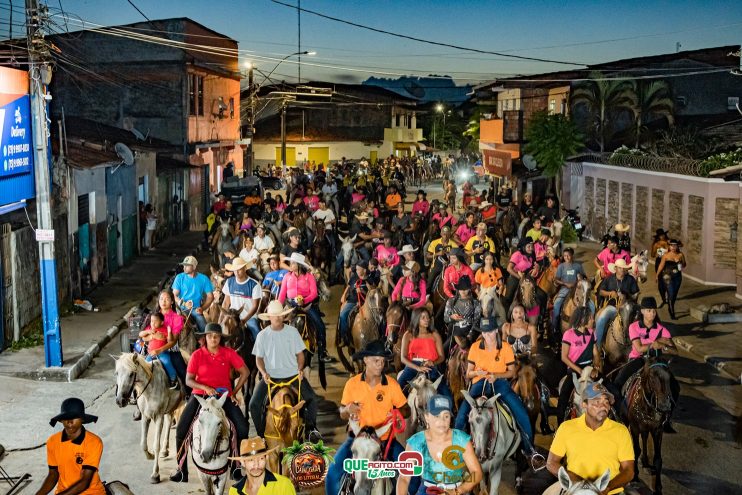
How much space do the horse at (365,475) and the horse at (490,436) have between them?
1.19 meters

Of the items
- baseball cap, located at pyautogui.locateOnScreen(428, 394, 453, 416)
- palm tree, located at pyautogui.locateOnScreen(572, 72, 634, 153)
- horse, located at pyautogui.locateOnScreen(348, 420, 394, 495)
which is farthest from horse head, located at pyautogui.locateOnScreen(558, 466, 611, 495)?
palm tree, located at pyautogui.locateOnScreen(572, 72, 634, 153)

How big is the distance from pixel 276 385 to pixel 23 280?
9657 millimetres

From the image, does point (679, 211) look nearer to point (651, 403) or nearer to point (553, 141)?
point (553, 141)

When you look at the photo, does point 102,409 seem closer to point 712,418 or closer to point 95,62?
point 712,418

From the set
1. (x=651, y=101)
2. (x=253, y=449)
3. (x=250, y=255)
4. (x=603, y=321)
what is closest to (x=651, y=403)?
(x=603, y=321)

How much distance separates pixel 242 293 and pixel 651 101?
29.0 metres

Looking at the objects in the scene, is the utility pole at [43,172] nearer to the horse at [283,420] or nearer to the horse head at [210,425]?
the horse at [283,420]

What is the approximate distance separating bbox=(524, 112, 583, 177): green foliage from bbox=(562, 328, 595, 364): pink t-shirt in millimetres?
26734

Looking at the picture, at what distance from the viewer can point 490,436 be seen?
8.94 meters

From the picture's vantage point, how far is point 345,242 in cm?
2030

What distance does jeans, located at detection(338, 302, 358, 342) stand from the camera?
14672mm

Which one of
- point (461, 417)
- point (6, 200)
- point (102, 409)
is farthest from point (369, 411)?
point (6, 200)

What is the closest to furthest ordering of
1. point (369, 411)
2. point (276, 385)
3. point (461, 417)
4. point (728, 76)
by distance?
point (369, 411) → point (461, 417) → point (276, 385) → point (728, 76)

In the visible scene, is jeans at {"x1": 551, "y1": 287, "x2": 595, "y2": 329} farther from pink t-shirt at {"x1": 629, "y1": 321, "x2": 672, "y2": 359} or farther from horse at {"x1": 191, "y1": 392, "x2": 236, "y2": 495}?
horse at {"x1": 191, "y1": 392, "x2": 236, "y2": 495}
